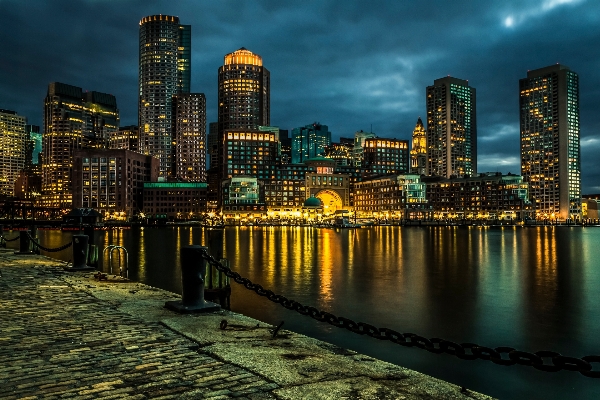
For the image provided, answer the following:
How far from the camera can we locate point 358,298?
28.7 meters

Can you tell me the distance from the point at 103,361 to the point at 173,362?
4.18 ft

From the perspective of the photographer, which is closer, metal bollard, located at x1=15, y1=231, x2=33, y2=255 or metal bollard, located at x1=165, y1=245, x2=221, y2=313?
metal bollard, located at x1=165, y1=245, x2=221, y2=313

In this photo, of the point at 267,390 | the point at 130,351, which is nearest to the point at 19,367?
the point at 130,351

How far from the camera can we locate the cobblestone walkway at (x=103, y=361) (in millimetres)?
6879

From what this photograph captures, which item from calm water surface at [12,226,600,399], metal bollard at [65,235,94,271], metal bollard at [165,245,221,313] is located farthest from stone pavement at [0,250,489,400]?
metal bollard at [65,235,94,271]

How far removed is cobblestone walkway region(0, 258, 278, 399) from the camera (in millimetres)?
6879

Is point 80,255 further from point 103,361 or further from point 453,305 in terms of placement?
point 453,305

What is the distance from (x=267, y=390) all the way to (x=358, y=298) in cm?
2252

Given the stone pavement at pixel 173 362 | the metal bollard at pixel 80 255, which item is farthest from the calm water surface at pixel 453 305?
the stone pavement at pixel 173 362

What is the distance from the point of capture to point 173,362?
27.0 feet

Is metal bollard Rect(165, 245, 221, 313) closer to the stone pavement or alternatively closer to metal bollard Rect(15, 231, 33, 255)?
the stone pavement

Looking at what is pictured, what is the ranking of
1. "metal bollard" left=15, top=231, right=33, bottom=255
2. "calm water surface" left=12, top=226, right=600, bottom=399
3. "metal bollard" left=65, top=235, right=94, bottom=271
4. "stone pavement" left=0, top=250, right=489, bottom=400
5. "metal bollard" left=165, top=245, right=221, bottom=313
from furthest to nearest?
"metal bollard" left=15, top=231, right=33, bottom=255 < "metal bollard" left=65, top=235, right=94, bottom=271 < "calm water surface" left=12, top=226, right=600, bottom=399 < "metal bollard" left=165, top=245, right=221, bottom=313 < "stone pavement" left=0, top=250, right=489, bottom=400

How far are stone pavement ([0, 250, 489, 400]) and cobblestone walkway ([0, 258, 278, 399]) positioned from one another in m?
0.02

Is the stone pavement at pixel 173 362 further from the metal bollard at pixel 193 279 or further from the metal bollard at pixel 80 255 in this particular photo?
the metal bollard at pixel 80 255
